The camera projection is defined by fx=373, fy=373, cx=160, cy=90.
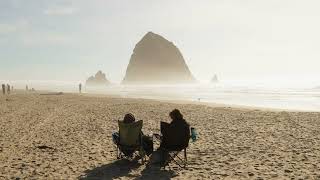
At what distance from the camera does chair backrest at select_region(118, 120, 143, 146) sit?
9633 millimetres

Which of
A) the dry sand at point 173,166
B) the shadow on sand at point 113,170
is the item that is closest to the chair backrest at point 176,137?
the dry sand at point 173,166

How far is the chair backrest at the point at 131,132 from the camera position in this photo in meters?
9.63

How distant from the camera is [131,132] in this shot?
9.65 metres

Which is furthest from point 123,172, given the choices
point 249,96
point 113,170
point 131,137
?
point 249,96

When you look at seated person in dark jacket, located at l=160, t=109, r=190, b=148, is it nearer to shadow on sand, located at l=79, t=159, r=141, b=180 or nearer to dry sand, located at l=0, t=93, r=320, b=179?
dry sand, located at l=0, t=93, r=320, b=179

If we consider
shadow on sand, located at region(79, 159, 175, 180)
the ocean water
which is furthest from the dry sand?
the ocean water

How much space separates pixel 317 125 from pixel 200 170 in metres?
10.8

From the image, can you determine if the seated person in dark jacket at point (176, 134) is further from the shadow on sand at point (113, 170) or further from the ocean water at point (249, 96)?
the ocean water at point (249, 96)

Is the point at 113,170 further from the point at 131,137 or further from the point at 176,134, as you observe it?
the point at 176,134

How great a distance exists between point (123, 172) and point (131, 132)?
1081 millimetres

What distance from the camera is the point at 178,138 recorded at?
9.49m

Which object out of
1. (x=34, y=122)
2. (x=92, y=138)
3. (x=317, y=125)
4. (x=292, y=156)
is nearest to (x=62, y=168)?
(x=92, y=138)

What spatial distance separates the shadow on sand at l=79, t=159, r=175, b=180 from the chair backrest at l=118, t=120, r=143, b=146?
1.92 feet

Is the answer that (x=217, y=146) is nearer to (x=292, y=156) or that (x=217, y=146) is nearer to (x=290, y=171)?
(x=292, y=156)
